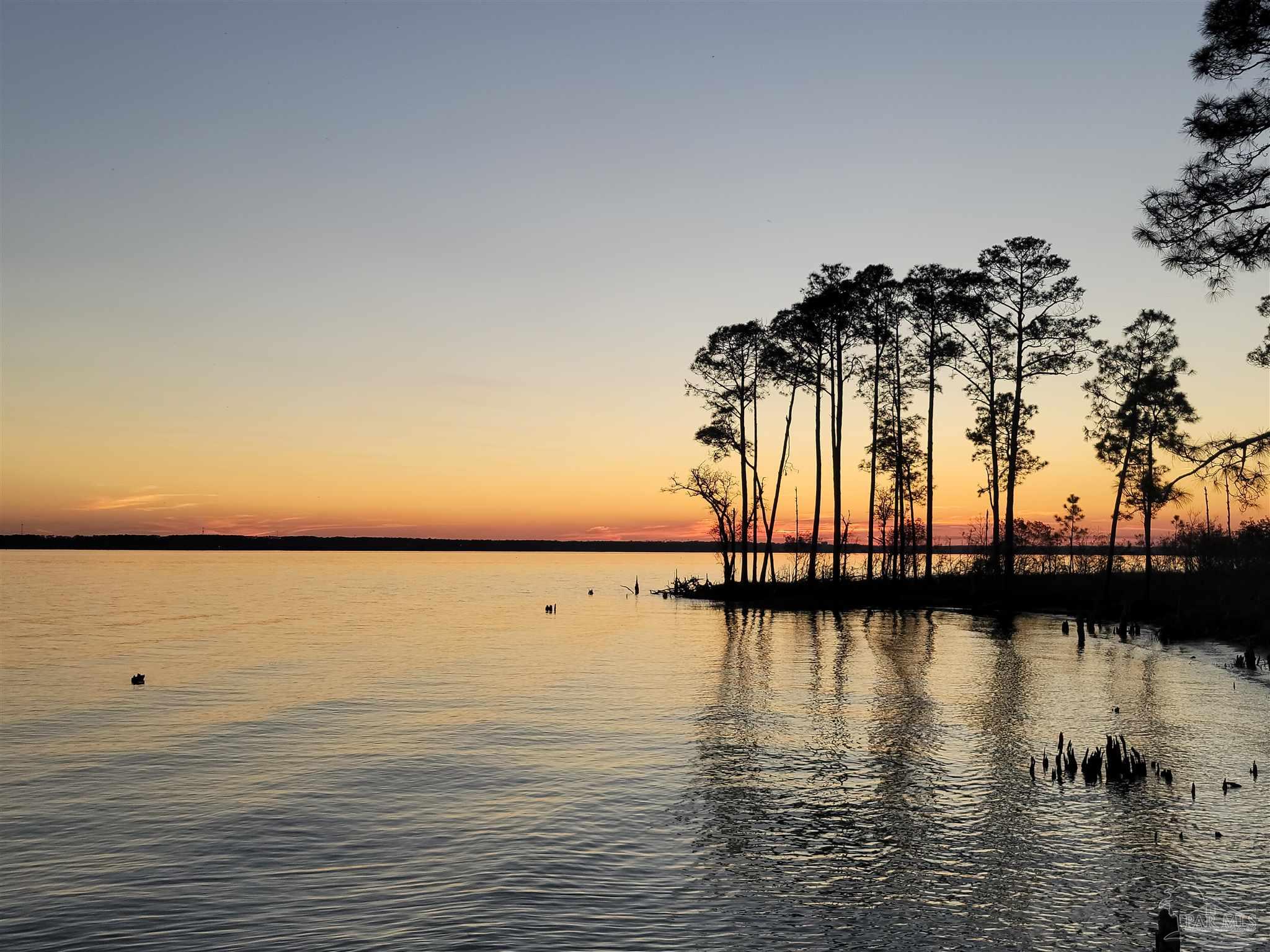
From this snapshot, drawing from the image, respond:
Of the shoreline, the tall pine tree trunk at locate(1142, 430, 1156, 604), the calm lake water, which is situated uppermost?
the tall pine tree trunk at locate(1142, 430, 1156, 604)

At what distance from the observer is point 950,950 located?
1028cm

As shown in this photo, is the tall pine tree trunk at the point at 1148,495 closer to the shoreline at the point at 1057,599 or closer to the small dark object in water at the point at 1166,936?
the shoreline at the point at 1057,599

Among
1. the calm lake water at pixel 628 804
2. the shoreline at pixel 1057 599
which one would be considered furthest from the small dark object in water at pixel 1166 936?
the shoreline at pixel 1057 599

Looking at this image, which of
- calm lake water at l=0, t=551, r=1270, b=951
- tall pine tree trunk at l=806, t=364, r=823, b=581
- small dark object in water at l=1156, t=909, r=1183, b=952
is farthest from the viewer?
tall pine tree trunk at l=806, t=364, r=823, b=581

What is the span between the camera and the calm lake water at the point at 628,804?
1153cm

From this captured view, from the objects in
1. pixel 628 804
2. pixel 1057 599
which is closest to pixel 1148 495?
pixel 1057 599

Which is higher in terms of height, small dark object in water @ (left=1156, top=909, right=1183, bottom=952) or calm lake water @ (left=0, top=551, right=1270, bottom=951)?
small dark object in water @ (left=1156, top=909, right=1183, bottom=952)

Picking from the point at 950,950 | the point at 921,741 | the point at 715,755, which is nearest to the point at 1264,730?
the point at 921,741

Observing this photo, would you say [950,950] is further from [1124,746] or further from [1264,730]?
Answer: [1264,730]

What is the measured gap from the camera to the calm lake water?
11531 mm

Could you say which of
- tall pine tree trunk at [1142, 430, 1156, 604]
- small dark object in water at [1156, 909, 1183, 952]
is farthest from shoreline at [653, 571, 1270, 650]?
small dark object in water at [1156, 909, 1183, 952]

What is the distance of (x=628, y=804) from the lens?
56.1 feet

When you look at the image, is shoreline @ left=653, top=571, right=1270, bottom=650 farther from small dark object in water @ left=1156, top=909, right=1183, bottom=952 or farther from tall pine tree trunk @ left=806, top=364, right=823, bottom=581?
small dark object in water @ left=1156, top=909, right=1183, bottom=952

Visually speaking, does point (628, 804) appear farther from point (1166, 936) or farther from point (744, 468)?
point (744, 468)
